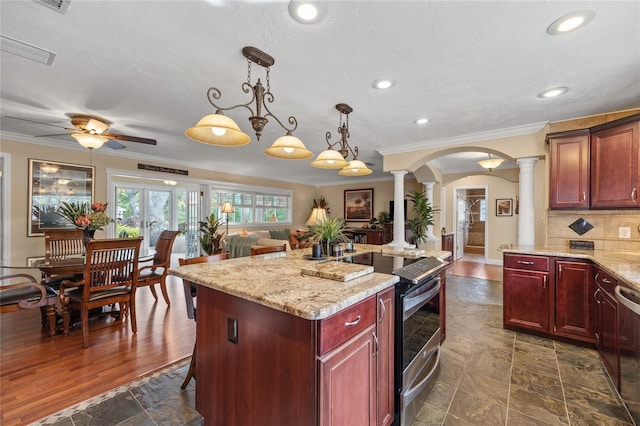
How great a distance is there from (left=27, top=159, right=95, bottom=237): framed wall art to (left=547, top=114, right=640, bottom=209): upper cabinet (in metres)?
6.78

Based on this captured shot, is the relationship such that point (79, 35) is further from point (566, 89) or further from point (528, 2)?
point (566, 89)

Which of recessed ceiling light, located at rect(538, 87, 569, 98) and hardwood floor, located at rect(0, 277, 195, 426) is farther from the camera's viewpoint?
recessed ceiling light, located at rect(538, 87, 569, 98)

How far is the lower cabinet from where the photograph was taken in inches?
99.6

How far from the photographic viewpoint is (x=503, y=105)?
107 inches

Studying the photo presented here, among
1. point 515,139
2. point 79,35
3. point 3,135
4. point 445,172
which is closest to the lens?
point 79,35

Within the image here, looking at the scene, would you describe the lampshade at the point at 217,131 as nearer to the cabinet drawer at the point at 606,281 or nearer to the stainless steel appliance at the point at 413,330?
the stainless steel appliance at the point at 413,330

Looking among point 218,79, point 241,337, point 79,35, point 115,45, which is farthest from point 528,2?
point 79,35

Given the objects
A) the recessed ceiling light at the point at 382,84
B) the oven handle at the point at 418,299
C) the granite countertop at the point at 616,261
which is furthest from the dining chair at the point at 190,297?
the granite countertop at the point at 616,261

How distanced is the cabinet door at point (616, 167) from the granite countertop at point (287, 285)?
2.74m

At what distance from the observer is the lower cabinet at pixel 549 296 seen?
8.30 feet

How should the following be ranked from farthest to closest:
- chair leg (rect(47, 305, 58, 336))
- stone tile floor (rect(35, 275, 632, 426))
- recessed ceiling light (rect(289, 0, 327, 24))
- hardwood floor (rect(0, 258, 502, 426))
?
chair leg (rect(47, 305, 58, 336)) < hardwood floor (rect(0, 258, 502, 426)) < stone tile floor (rect(35, 275, 632, 426)) < recessed ceiling light (rect(289, 0, 327, 24))

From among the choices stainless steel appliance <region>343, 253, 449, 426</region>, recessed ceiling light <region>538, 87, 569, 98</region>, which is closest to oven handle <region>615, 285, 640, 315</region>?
stainless steel appliance <region>343, 253, 449, 426</region>

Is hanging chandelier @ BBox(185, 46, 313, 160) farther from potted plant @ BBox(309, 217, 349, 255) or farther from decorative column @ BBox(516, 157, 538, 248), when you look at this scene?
decorative column @ BBox(516, 157, 538, 248)

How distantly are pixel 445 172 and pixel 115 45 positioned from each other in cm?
648
